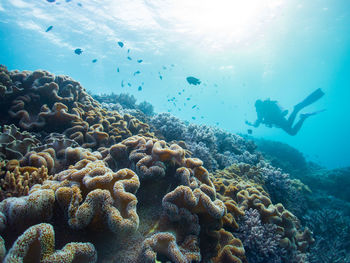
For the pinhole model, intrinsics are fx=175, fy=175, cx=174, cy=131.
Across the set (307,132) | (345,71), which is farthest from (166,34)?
(307,132)

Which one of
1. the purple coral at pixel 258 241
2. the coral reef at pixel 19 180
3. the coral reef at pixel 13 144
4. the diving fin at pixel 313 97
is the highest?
the diving fin at pixel 313 97

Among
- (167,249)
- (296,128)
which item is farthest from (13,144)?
(296,128)

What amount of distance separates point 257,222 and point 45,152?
4503 millimetres

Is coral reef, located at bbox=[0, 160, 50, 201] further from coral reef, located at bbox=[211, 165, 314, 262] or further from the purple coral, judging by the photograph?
the purple coral

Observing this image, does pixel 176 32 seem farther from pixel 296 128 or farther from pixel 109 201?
pixel 109 201

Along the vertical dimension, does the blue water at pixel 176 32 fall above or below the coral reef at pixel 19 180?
above

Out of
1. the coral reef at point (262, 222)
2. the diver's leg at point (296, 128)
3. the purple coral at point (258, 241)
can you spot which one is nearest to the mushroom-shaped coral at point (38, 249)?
the coral reef at point (262, 222)

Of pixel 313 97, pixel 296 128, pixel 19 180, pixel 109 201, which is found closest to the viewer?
pixel 109 201

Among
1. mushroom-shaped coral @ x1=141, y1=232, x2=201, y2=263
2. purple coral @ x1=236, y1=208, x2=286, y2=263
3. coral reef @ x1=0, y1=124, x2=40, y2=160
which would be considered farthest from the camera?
purple coral @ x1=236, y1=208, x2=286, y2=263

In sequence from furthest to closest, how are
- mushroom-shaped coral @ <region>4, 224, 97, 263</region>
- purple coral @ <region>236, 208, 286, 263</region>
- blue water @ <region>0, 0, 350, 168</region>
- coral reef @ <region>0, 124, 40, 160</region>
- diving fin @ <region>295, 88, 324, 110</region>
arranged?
blue water @ <region>0, 0, 350, 168</region>
diving fin @ <region>295, 88, 324, 110</region>
purple coral @ <region>236, 208, 286, 263</region>
coral reef @ <region>0, 124, 40, 160</region>
mushroom-shaped coral @ <region>4, 224, 97, 263</region>

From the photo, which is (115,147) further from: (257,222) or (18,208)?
(257,222)

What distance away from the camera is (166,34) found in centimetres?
2973

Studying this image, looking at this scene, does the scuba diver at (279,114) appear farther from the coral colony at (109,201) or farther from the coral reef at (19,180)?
the coral reef at (19,180)

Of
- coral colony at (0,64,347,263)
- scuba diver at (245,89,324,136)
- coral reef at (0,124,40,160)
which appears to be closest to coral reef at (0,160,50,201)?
coral colony at (0,64,347,263)
